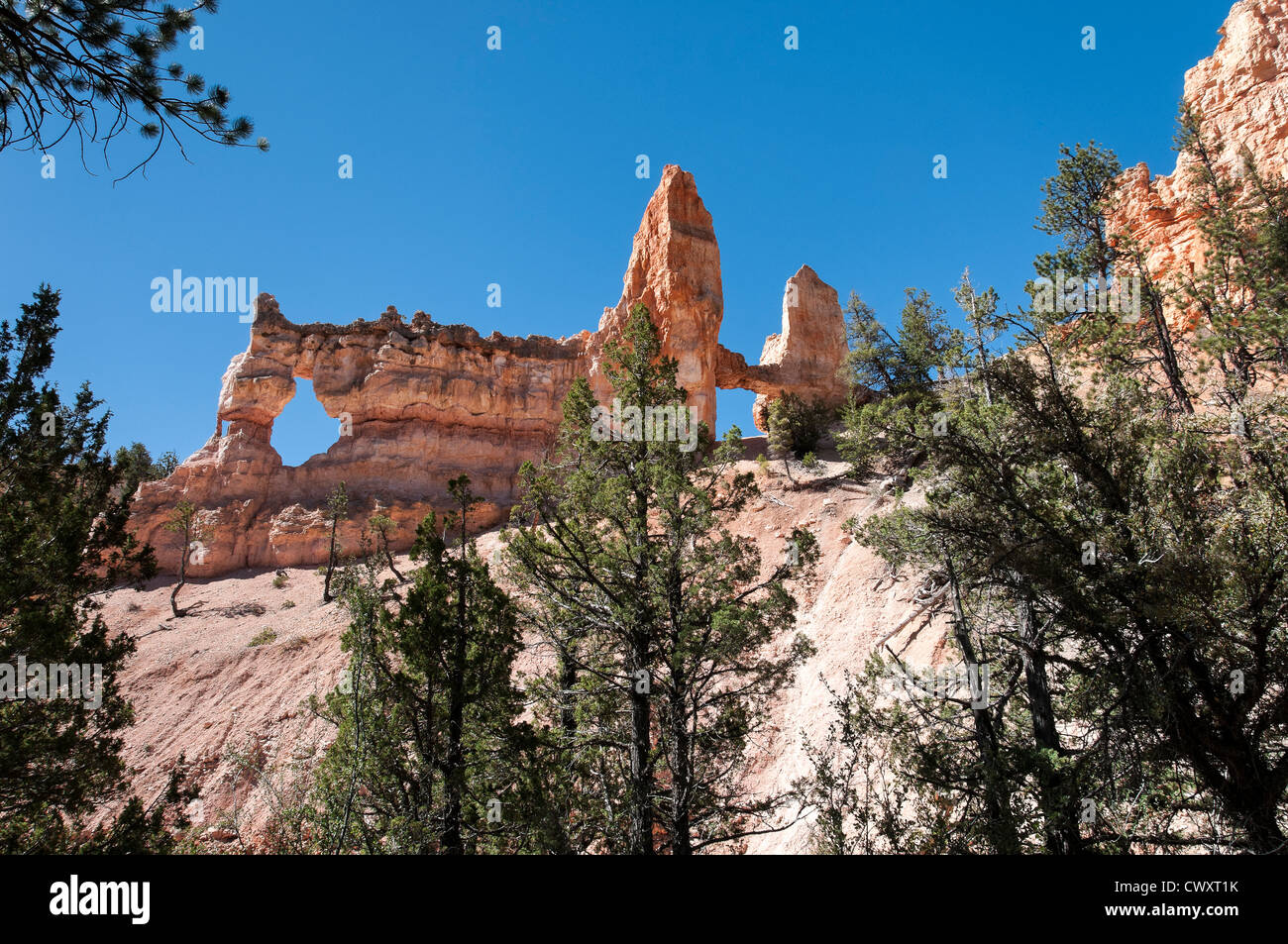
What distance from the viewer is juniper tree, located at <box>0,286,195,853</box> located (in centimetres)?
914

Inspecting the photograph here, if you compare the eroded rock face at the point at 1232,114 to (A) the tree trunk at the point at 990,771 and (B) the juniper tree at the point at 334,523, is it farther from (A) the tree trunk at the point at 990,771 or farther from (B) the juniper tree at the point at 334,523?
(B) the juniper tree at the point at 334,523

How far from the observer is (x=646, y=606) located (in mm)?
10766

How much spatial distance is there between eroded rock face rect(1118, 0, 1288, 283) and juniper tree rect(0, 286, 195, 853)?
3046 centimetres

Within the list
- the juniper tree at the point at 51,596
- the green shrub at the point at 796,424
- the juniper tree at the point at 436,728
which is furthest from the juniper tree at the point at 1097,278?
the green shrub at the point at 796,424

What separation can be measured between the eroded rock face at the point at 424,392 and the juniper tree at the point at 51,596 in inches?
1002

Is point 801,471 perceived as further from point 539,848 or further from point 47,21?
point 47,21

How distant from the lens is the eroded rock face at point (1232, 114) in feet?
80.3

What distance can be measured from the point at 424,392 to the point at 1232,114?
3979 centimetres

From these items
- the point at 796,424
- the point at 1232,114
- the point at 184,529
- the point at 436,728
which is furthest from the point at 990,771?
the point at 184,529

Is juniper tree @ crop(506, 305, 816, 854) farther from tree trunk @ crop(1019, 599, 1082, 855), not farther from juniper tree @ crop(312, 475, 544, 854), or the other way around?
tree trunk @ crop(1019, 599, 1082, 855)

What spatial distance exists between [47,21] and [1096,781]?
13.8 metres

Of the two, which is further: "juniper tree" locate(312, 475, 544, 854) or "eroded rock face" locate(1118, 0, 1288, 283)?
"eroded rock face" locate(1118, 0, 1288, 283)

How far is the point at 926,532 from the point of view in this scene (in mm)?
9445

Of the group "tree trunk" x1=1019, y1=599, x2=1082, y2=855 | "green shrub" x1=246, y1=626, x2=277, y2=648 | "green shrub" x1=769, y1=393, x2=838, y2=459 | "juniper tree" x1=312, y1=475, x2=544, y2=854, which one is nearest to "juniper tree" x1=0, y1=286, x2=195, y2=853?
"juniper tree" x1=312, y1=475, x2=544, y2=854
